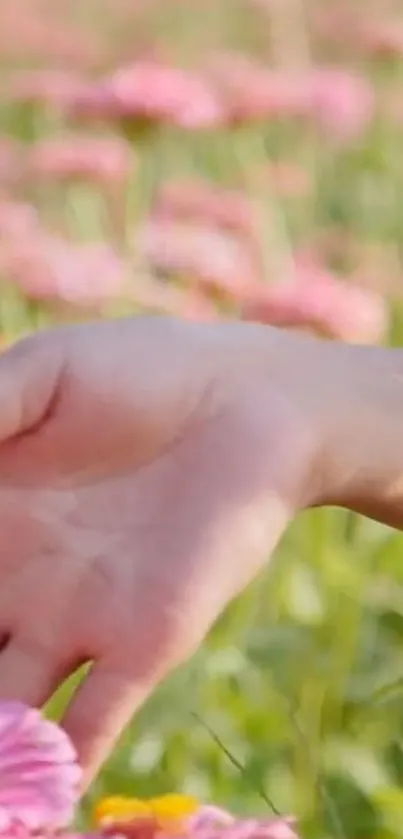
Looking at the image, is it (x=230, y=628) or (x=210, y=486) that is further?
(x=230, y=628)

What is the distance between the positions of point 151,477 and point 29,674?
2.8 inches

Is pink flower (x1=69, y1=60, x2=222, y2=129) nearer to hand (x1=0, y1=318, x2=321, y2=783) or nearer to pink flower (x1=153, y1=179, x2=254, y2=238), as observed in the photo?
pink flower (x1=153, y1=179, x2=254, y2=238)

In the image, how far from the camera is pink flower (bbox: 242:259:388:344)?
2.32 ft

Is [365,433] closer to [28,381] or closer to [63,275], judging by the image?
[28,381]

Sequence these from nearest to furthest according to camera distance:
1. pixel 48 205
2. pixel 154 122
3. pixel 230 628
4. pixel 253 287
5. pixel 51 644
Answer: pixel 51 644 < pixel 230 628 < pixel 253 287 < pixel 154 122 < pixel 48 205

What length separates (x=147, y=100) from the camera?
84 centimetres

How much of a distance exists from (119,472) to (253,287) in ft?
0.94

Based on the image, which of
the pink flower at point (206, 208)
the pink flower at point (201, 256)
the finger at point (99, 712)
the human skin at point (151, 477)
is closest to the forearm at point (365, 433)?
the human skin at point (151, 477)

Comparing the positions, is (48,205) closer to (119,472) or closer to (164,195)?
(164,195)

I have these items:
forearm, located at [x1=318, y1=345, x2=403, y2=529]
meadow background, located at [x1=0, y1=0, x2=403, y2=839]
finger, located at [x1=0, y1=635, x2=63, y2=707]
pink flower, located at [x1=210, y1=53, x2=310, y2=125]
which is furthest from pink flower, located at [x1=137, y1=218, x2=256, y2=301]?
finger, located at [x1=0, y1=635, x2=63, y2=707]

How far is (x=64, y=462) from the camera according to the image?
0.46 meters

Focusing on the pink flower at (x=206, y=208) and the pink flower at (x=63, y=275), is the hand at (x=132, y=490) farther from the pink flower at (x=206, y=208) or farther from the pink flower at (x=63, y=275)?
the pink flower at (x=206, y=208)

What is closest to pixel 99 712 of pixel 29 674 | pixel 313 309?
pixel 29 674

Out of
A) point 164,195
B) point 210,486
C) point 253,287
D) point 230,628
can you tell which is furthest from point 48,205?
point 210,486
